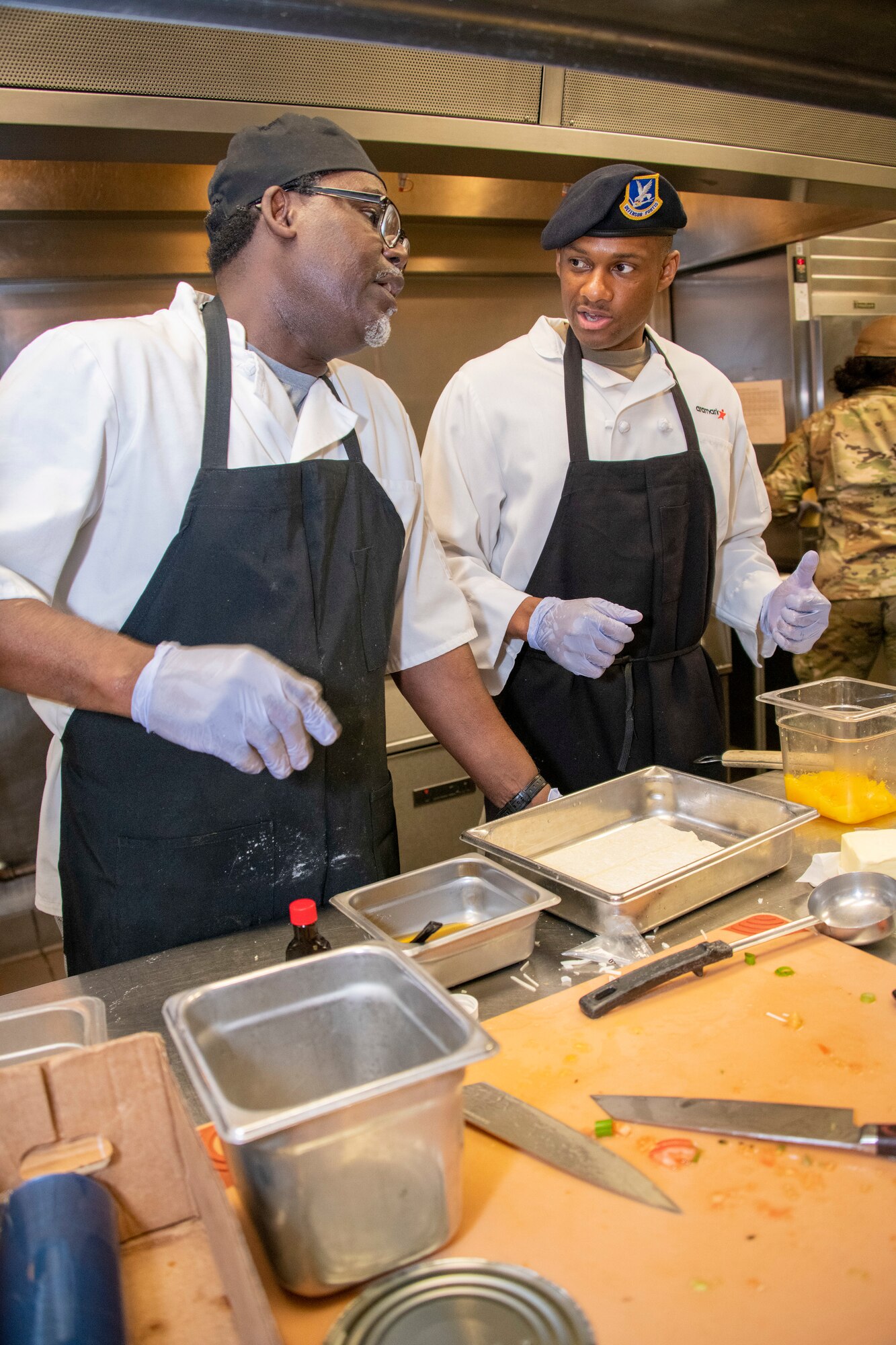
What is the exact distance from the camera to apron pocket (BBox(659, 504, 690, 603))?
2217 mm

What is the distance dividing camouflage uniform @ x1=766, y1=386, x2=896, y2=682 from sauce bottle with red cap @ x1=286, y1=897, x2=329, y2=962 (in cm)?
335

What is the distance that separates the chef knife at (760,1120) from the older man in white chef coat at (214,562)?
56 cm

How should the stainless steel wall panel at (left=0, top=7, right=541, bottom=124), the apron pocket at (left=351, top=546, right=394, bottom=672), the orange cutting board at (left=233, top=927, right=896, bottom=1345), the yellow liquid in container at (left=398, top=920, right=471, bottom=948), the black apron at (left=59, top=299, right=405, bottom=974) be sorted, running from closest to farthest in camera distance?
the orange cutting board at (left=233, top=927, right=896, bottom=1345), the yellow liquid in container at (left=398, top=920, right=471, bottom=948), the black apron at (left=59, top=299, right=405, bottom=974), the apron pocket at (left=351, top=546, right=394, bottom=672), the stainless steel wall panel at (left=0, top=7, right=541, bottom=124)

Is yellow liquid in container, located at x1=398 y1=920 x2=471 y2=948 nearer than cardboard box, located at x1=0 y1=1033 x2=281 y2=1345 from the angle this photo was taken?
No

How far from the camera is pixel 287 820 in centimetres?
157

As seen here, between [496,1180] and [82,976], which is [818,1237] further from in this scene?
[82,976]

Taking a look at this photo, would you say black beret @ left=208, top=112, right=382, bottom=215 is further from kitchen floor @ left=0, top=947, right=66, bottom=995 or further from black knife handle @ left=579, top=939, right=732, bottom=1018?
kitchen floor @ left=0, top=947, right=66, bottom=995

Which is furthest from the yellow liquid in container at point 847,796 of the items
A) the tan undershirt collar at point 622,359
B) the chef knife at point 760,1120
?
the tan undershirt collar at point 622,359

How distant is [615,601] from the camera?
2230mm

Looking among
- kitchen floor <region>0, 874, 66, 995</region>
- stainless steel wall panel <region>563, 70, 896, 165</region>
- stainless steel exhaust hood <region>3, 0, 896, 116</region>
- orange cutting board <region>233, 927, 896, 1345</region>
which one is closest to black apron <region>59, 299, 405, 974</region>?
orange cutting board <region>233, 927, 896, 1345</region>

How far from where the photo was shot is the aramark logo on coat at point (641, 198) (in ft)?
6.57

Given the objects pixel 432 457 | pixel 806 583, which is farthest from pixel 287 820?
pixel 806 583

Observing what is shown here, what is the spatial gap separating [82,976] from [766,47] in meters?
1.30

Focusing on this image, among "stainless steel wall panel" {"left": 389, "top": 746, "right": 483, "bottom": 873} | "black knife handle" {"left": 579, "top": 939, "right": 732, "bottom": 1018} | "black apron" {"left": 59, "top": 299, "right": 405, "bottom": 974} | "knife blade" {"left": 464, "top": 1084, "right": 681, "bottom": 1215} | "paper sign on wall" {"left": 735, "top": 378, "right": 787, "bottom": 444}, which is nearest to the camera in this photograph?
"knife blade" {"left": 464, "top": 1084, "right": 681, "bottom": 1215}
